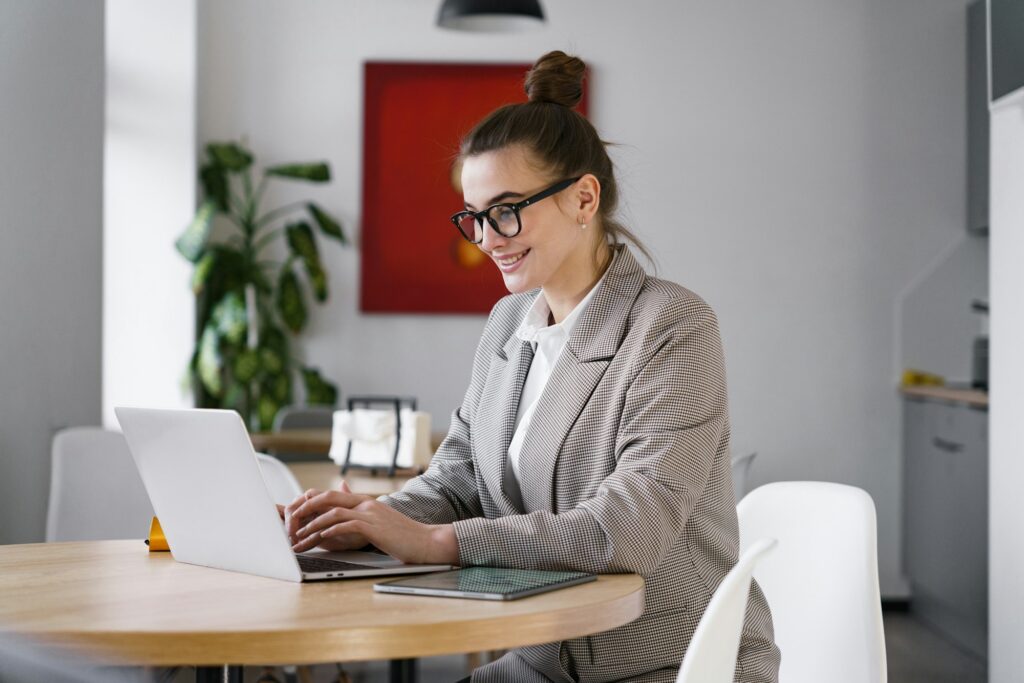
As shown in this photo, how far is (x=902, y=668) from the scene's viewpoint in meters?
4.22

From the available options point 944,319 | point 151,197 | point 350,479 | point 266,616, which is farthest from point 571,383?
point 944,319

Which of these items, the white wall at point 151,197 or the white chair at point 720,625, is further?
the white wall at point 151,197

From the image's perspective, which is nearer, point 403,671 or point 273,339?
point 403,671

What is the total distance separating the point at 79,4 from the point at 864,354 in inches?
142

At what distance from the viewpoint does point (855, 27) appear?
215 inches

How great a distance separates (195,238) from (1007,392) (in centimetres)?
327

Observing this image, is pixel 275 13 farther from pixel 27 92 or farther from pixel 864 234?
pixel 864 234

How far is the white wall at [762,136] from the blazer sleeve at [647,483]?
3.93 metres

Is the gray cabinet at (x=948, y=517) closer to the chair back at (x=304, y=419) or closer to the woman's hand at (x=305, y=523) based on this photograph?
the chair back at (x=304, y=419)

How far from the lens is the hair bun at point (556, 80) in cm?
177

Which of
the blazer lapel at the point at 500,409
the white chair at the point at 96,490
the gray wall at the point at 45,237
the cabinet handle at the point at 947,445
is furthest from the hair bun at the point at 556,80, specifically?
the cabinet handle at the point at 947,445

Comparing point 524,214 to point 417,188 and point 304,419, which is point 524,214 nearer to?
point 304,419

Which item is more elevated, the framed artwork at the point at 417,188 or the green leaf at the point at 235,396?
the framed artwork at the point at 417,188

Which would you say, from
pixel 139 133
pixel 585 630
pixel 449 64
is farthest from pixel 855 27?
pixel 585 630
